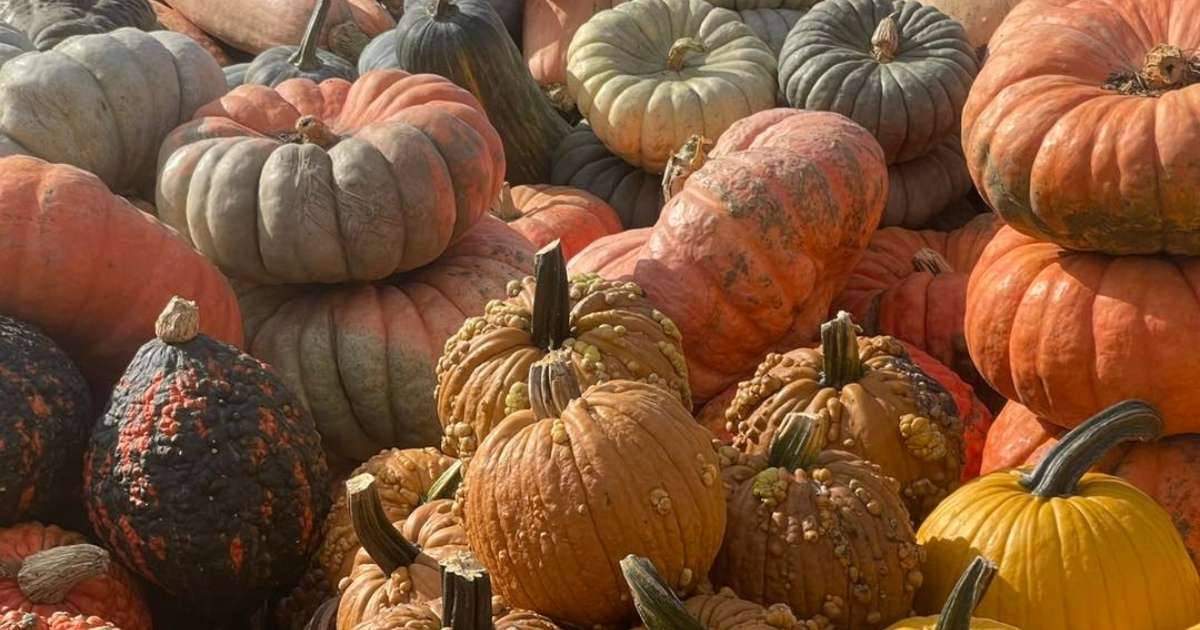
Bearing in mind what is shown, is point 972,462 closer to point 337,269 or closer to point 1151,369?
point 1151,369

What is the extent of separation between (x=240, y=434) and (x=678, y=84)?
10.6ft

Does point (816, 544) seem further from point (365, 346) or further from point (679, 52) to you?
point (679, 52)

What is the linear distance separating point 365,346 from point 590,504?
1.83 meters

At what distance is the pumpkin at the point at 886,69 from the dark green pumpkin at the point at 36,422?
127 inches

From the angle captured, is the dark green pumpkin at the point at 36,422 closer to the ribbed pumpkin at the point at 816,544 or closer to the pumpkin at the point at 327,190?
the pumpkin at the point at 327,190

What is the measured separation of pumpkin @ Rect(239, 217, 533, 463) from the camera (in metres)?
4.08

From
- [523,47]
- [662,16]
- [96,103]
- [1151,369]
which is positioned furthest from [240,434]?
[523,47]

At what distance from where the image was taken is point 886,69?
5.57 m

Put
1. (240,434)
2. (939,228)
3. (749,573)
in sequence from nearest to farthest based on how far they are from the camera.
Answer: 1. (749,573)
2. (240,434)
3. (939,228)

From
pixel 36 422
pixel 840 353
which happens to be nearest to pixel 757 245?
pixel 840 353

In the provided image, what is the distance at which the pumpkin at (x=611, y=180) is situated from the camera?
19.7 feet

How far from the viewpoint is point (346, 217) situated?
13.0 ft

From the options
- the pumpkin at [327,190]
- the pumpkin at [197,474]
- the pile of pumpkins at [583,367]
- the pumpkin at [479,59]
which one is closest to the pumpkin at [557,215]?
the pumpkin at [479,59]

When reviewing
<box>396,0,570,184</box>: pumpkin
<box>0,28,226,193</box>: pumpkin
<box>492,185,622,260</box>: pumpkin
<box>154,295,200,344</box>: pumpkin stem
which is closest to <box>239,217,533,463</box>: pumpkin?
<box>0,28,226,193</box>: pumpkin
